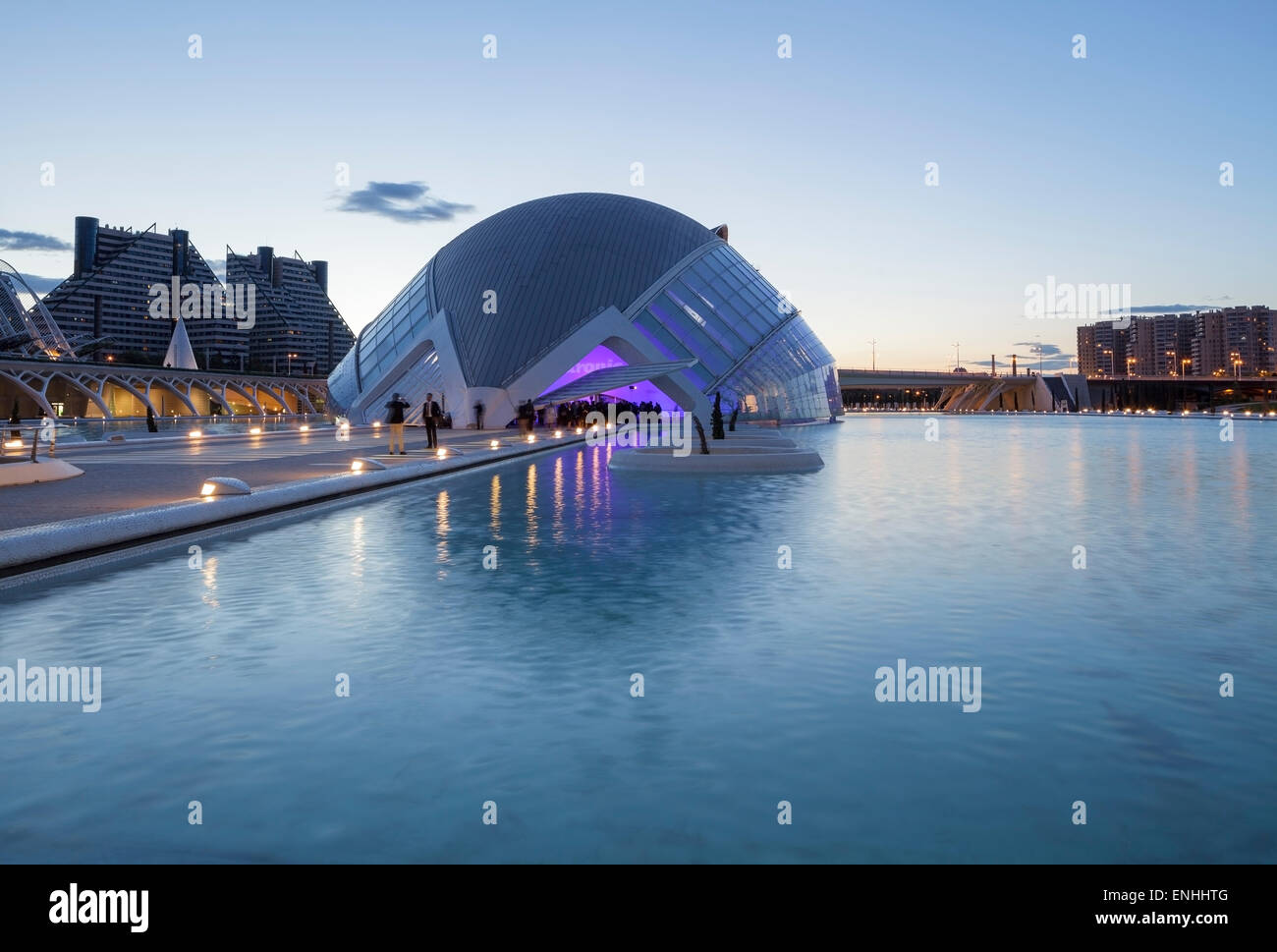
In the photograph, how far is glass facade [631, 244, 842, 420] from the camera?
55.2 metres

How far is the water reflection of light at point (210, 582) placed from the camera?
319 inches

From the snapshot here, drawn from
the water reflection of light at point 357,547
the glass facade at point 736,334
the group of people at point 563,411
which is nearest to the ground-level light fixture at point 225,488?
the water reflection of light at point 357,547

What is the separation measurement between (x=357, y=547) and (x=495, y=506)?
4644 millimetres

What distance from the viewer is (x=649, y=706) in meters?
5.23

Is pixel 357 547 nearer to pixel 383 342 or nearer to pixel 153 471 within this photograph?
pixel 153 471

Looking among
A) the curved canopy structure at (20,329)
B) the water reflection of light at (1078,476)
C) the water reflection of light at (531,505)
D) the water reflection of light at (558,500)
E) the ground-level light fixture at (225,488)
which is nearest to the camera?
the water reflection of light at (531,505)

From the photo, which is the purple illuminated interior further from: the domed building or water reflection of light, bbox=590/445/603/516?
water reflection of light, bbox=590/445/603/516

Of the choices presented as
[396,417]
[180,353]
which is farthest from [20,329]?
[396,417]

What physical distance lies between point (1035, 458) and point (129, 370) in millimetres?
74561

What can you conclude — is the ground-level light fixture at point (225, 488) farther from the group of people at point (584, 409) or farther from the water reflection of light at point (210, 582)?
the group of people at point (584, 409)

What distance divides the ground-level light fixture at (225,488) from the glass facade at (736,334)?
40.8m
